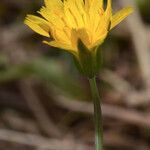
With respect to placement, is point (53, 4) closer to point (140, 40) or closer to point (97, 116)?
point (97, 116)

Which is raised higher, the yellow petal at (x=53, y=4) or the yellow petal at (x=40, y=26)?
the yellow petal at (x=53, y=4)

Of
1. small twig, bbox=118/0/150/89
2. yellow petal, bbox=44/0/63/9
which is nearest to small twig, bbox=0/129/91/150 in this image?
small twig, bbox=118/0/150/89

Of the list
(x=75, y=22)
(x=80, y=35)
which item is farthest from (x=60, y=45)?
(x=75, y=22)

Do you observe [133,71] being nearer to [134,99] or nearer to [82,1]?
[134,99]

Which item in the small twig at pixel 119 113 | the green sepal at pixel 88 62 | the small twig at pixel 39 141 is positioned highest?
the green sepal at pixel 88 62

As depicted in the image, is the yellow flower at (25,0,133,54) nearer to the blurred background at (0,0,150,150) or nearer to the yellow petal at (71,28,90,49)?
the yellow petal at (71,28,90,49)

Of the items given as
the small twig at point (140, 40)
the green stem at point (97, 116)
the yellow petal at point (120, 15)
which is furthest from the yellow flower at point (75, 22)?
the small twig at point (140, 40)

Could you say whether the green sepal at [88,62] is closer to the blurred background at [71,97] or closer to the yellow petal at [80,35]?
the yellow petal at [80,35]
